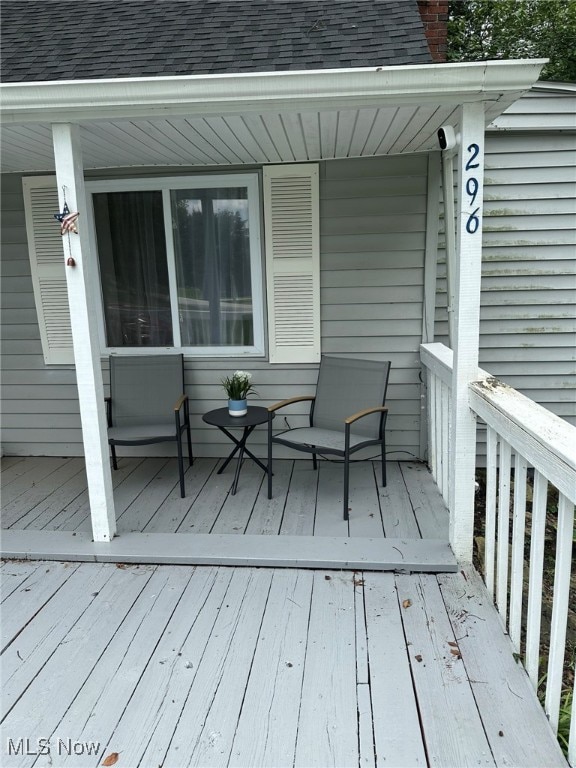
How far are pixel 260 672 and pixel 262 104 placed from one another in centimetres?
220

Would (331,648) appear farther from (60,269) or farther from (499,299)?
(60,269)

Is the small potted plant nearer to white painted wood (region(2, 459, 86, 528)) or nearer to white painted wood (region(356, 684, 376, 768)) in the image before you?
white painted wood (region(2, 459, 86, 528))

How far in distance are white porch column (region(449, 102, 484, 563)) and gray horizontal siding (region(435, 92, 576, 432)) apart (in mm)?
1509

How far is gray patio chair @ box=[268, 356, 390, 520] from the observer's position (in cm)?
308

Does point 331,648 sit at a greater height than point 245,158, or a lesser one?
lesser

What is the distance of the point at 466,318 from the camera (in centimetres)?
229

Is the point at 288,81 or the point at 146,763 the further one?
the point at 288,81

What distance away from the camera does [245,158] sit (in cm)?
332

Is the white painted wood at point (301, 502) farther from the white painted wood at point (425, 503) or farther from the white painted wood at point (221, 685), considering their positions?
the white painted wood at point (425, 503)

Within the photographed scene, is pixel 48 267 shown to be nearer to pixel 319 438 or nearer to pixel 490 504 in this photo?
pixel 319 438

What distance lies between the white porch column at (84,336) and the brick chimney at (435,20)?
242 cm

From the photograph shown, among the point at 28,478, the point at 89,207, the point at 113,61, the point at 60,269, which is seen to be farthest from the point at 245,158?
the point at 28,478

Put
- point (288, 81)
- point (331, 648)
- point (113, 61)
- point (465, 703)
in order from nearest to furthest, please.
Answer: point (465, 703), point (331, 648), point (288, 81), point (113, 61)

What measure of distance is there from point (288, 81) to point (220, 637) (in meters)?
2.19
